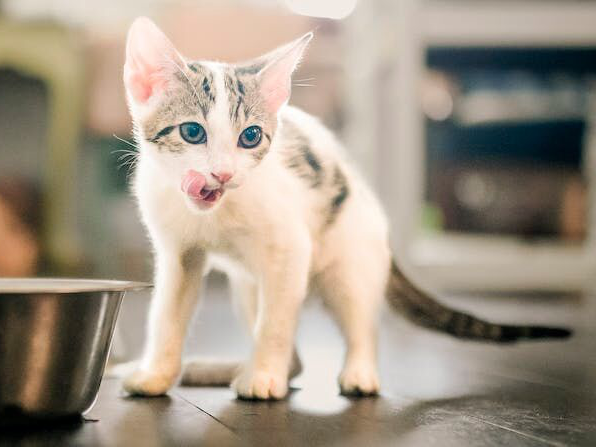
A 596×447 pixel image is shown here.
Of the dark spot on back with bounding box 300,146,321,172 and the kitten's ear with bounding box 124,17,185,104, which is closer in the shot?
the kitten's ear with bounding box 124,17,185,104

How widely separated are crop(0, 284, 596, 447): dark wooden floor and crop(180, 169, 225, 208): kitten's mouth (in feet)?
1.01

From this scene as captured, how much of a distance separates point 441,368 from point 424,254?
2413mm

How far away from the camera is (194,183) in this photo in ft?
3.66

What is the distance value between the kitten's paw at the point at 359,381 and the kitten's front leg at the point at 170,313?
0.28m

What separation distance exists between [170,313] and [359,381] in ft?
1.10

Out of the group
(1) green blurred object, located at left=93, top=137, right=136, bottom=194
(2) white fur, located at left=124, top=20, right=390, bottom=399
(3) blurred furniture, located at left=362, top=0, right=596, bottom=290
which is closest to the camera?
(2) white fur, located at left=124, top=20, right=390, bottom=399

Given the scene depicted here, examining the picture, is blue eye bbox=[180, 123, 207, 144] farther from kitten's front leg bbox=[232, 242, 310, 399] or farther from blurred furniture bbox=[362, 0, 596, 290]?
blurred furniture bbox=[362, 0, 596, 290]

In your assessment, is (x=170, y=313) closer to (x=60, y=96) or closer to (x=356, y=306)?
(x=356, y=306)

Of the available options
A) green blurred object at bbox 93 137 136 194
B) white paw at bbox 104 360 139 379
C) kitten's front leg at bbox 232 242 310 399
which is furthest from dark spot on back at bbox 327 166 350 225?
green blurred object at bbox 93 137 136 194

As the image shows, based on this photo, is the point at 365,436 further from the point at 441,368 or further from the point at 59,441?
the point at 441,368

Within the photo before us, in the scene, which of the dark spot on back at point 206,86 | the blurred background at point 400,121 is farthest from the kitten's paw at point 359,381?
the blurred background at point 400,121

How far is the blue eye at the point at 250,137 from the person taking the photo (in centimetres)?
117

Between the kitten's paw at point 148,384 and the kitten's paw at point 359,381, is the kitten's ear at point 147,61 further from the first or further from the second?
the kitten's paw at point 359,381

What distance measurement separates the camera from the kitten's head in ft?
3.68
